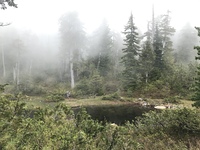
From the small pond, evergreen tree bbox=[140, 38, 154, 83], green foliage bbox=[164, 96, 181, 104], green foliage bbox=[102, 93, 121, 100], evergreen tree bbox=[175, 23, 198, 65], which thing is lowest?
the small pond

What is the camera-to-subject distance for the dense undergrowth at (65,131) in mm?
3897

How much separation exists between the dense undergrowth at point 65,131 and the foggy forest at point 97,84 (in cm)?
2

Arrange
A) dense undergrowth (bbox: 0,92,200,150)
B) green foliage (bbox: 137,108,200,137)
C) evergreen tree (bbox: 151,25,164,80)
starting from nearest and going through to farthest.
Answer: dense undergrowth (bbox: 0,92,200,150)
green foliage (bbox: 137,108,200,137)
evergreen tree (bbox: 151,25,164,80)

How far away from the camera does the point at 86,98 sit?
3088 centimetres

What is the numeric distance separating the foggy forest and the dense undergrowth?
0.02 meters

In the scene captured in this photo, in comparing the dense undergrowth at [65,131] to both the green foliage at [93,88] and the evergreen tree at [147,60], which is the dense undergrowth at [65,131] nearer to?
the green foliage at [93,88]

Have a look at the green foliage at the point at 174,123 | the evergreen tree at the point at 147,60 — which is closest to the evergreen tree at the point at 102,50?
the evergreen tree at the point at 147,60

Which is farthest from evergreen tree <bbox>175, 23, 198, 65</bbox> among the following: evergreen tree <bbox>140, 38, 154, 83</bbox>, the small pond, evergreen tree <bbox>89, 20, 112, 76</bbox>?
the small pond

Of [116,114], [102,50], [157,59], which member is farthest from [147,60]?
[116,114]

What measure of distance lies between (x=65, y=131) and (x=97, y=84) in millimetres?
28480

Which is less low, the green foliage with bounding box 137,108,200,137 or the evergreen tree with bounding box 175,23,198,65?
the evergreen tree with bounding box 175,23,198,65

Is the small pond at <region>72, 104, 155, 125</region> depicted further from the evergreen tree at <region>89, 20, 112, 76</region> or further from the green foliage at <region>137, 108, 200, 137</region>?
the evergreen tree at <region>89, 20, 112, 76</region>

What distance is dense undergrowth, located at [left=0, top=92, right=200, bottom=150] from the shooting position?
12.8ft

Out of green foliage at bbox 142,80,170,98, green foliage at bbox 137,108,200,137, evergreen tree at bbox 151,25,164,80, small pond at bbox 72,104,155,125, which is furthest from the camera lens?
evergreen tree at bbox 151,25,164,80
